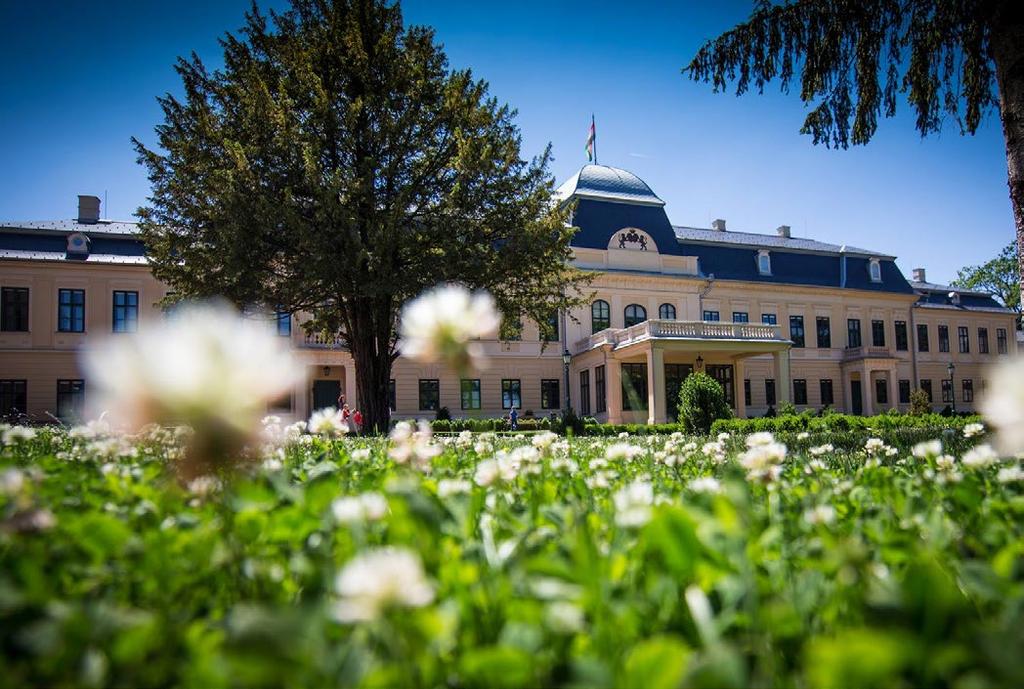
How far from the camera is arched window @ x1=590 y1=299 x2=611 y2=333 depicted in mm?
31141

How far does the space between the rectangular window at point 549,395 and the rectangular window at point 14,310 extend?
23.2 meters

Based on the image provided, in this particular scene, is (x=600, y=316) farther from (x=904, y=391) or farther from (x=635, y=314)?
(x=904, y=391)

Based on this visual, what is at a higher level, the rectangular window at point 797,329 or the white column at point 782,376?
the rectangular window at point 797,329

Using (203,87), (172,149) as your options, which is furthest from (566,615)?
(203,87)

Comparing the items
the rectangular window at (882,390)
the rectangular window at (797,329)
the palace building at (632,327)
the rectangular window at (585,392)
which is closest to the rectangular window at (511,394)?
the palace building at (632,327)

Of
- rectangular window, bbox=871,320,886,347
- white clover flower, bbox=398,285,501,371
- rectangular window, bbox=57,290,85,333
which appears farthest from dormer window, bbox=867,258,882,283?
white clover flower, bbox=398,285,501,371

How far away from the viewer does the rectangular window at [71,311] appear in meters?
27.4

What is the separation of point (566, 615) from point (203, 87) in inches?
681

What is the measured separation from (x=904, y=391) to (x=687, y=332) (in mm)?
22171

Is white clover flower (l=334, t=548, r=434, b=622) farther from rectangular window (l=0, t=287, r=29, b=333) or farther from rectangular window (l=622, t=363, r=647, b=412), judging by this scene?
rectangular window (l=0, t=287, r=29, b=333)

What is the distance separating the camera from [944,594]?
71 centimetres

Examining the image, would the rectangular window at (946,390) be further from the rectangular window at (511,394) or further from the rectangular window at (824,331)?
the rectangular window at (511,394)

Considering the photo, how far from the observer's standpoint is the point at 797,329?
1474 inches

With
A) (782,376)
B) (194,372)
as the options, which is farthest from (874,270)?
(194,372)
